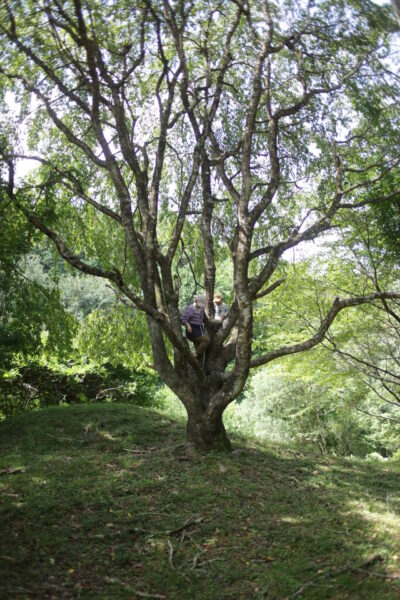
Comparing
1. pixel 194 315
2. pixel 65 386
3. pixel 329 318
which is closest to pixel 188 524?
pixel 329 318

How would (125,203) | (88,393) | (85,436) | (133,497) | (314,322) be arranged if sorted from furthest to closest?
(88,393), (314,322), (85,436), (125,203), (133,497)

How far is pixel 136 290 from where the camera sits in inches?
386

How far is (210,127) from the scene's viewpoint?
289 inches

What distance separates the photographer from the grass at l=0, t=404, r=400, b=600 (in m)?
3.96

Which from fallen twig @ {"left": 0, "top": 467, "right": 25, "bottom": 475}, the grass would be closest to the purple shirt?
the grass

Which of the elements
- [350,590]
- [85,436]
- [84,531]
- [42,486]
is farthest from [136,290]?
[350,590]

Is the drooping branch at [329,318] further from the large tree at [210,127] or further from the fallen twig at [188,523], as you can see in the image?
the fallen twig at [188,523]

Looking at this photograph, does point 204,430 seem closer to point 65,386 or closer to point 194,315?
point 194,315

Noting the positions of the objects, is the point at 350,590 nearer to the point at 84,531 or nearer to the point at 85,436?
the point at 84,531

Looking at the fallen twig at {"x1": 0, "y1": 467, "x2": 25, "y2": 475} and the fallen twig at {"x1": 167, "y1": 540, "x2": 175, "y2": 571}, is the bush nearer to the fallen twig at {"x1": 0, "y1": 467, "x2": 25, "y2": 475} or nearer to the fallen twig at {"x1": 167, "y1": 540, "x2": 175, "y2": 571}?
the fallen twig at {"x1": 0, "y1": 467, "x2": 25, "y2": 475}

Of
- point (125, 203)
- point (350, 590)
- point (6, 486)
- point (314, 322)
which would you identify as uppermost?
point (125, 203)

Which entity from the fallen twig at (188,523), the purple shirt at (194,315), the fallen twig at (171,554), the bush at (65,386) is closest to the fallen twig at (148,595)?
the fallen twig at (171,554)

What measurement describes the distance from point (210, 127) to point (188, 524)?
188 inches

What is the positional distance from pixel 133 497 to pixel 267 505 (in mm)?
1285
